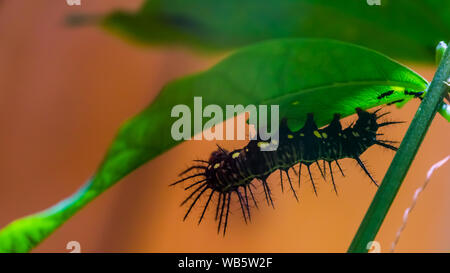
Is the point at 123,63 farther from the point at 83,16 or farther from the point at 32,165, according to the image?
the point at 83,16

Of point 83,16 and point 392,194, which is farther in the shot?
point 83,16

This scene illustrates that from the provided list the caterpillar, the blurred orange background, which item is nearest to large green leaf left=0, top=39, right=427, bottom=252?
the caterpillar

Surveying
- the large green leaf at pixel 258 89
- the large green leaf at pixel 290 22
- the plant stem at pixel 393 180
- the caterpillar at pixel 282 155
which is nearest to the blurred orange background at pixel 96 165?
the large green leaf at pixel 290 22

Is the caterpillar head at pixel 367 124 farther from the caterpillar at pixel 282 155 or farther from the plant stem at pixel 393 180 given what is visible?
the plant stem at pixel 393 180

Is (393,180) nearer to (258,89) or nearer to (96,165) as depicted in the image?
(258,89)

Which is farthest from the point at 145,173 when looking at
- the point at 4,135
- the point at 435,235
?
the point at 435,235

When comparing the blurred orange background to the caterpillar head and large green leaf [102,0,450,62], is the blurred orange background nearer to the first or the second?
large green leaf [102,0,450,62]
